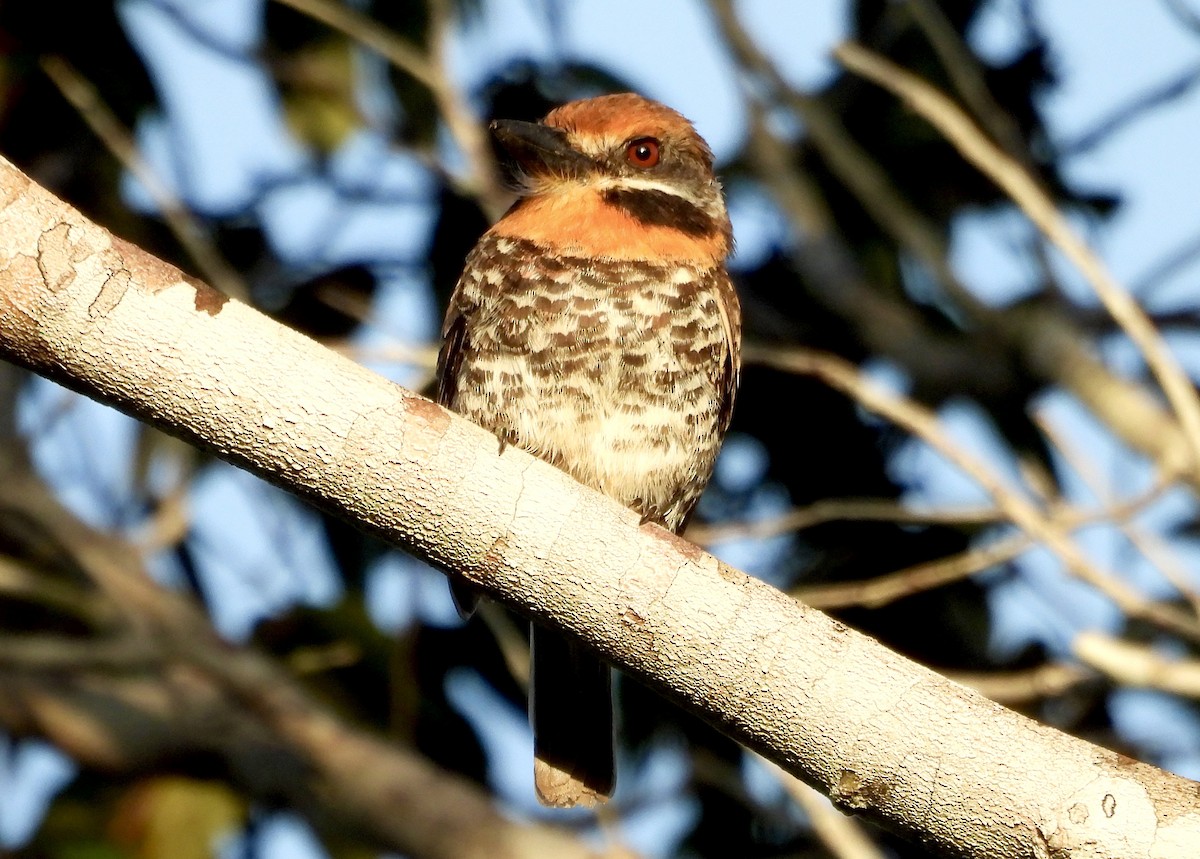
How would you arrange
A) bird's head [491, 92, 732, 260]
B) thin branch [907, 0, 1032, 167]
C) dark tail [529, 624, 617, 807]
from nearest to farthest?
dark tail [529, 624, 617, 807], bird's head [491, 92, 732, 260], thin branch [907, 0, 1032, 167]

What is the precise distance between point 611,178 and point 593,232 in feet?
0.86

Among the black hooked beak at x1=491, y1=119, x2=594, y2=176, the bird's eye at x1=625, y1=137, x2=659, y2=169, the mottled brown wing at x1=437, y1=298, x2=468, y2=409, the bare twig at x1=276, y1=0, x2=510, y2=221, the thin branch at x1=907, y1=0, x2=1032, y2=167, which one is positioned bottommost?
the mottled brown wing at x1=437, y1=298, x2=468, y2=409

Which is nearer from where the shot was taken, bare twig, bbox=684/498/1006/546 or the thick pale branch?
the thick pale branch

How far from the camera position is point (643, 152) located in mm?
4203

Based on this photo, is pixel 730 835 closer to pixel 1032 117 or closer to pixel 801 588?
pixel 801 588

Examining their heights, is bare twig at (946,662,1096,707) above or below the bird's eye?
below

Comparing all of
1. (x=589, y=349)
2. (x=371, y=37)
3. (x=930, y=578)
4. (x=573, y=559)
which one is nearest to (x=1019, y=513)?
(x=930, y=578)

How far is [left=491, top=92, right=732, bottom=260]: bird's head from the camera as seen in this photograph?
3.97 metres

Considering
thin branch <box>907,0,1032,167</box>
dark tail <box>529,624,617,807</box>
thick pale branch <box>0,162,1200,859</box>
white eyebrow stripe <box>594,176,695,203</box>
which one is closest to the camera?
thick pale branch <box>0,162,1200,859</box>

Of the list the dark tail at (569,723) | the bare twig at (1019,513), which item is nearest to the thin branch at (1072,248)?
the bare twig at (1019,513)

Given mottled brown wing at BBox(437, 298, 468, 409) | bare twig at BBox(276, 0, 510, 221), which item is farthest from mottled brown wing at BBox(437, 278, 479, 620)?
bare twig at BBox(276, 0, 510, 221)

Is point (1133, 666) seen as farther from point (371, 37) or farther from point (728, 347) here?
point (371, 37)

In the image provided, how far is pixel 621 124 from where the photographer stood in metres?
4.17

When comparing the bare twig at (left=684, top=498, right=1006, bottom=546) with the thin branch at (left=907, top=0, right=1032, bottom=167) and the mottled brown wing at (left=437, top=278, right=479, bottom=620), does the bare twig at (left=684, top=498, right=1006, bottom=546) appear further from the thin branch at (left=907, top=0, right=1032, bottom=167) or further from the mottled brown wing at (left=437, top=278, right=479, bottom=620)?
the thin branch at (left=907, top=0, right=1032, bottom=167)
